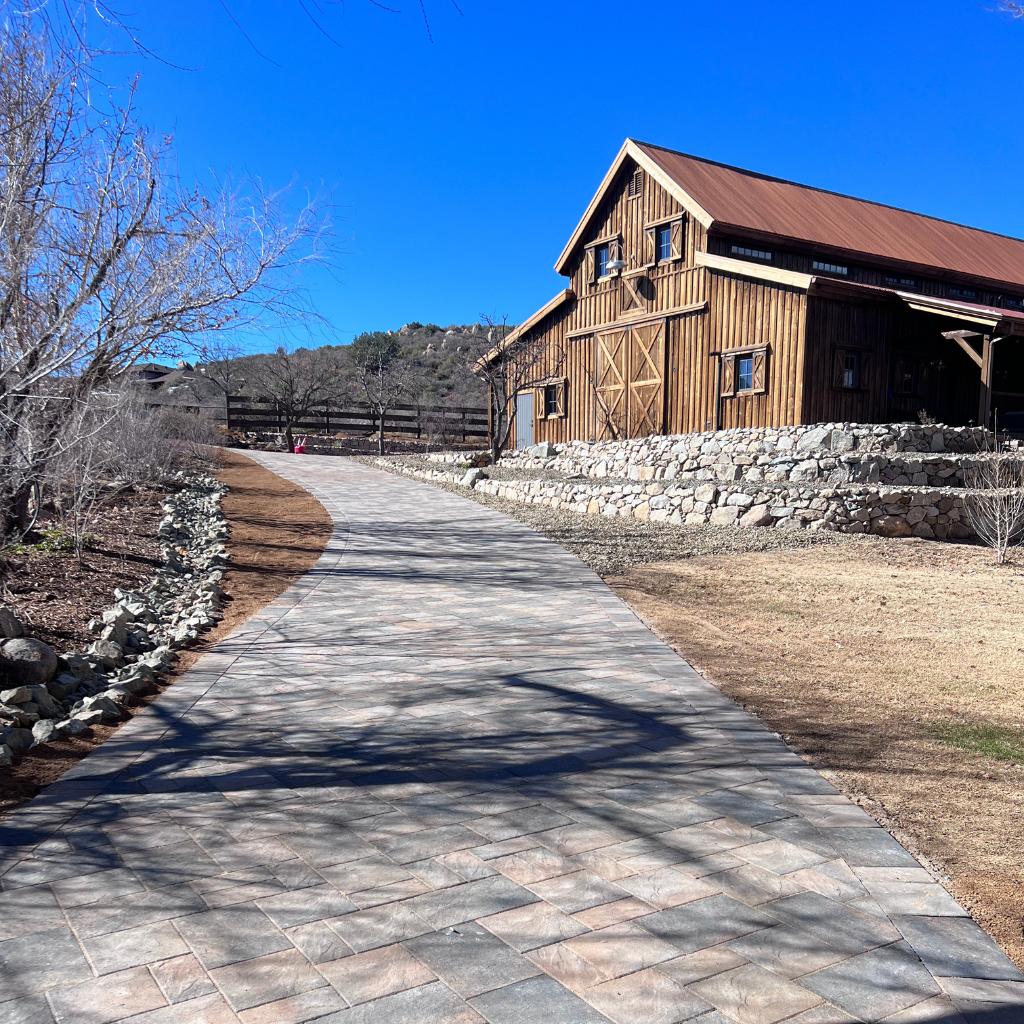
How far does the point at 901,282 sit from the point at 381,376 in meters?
16.5

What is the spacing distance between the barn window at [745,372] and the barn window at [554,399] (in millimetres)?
6197

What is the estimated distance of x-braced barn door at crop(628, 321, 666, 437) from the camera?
21359 millimetres

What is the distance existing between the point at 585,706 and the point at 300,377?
34.5 metres

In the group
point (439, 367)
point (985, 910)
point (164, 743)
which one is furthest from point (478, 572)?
point (439, 367)

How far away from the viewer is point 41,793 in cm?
387

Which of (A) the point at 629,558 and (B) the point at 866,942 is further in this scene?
(A) the point at 629,558

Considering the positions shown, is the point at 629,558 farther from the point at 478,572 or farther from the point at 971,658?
the point at 971,658

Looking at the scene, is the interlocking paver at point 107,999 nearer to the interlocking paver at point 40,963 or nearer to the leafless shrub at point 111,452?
the interlocking paver at point 40,963

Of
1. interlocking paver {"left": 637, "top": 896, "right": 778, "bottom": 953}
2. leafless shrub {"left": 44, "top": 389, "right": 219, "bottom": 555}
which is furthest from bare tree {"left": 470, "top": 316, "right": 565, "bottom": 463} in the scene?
interlocking paver {"left": 637, "top": 896, "right": 778, "bottom": 953}

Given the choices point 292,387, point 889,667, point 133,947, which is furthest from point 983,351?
point 292,387

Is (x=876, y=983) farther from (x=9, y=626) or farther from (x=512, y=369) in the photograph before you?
(x=512, y=369)

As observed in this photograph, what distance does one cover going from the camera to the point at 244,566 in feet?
33.2

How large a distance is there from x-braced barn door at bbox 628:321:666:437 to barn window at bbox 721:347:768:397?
6.53 ft

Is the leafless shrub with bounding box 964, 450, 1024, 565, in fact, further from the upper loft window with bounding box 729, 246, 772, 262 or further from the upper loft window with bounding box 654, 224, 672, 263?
the upper loft window with bounding box 654, 224, 672, 263
